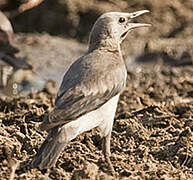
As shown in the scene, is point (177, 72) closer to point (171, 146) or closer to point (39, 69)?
point (39, 69)

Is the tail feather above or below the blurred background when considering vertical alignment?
above

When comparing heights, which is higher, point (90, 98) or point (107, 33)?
point (107, 33)

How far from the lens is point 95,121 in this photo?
6516mm

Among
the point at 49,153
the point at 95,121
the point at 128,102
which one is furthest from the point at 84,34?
the point at 49,153

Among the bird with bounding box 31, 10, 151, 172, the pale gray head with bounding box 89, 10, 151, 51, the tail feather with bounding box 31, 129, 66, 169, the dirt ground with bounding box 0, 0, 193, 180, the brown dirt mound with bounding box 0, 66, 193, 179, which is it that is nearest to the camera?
the tail feather with bounding box 31, 129, 66, 169

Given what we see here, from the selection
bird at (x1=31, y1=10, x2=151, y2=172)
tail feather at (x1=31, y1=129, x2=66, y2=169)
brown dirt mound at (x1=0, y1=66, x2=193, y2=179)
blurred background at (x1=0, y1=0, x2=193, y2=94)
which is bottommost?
blurred background at (x1=0, y1=0, x2=193, y2=94)

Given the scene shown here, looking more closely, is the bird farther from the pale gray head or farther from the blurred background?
the blurred background

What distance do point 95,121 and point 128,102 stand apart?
9.27 feet

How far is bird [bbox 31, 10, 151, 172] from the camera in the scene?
19.7ft

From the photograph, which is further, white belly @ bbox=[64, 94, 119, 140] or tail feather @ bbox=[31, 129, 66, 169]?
white belly @ bbox=[64, 94, 119, 140]

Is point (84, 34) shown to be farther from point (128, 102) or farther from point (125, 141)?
point (125, 141)

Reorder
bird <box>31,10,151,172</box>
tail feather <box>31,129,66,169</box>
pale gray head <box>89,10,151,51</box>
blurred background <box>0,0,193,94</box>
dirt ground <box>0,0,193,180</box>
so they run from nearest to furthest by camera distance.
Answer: tail feather <box>31,129,66,169</box> → bird <box>31,10,151,172</box> → dirt ground <box>0,0,193,180</box> → pale gray head <box>89,10,151,51</box> → blurred background <box>0,0,193,94</box>

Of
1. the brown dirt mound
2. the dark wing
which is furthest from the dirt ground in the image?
the dark wing

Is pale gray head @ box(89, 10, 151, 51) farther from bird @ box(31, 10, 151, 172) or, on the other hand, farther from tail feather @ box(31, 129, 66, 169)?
tail feather @ box(31, 129, 66, 169)
